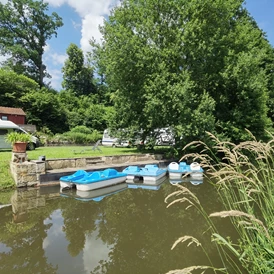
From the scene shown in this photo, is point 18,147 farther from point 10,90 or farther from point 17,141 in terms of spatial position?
point 10,90

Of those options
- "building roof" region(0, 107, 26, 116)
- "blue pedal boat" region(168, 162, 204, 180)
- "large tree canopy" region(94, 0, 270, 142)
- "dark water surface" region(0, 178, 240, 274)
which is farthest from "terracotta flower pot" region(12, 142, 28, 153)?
"building roof" region(0, 107, 26, 116)

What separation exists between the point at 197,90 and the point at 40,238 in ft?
45.7

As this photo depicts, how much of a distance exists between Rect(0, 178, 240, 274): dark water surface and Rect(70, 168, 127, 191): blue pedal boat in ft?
1.36

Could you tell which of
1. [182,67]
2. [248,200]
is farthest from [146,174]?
[182,67]

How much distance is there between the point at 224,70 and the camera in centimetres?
1520

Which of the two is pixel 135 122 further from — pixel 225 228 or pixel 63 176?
pixel 225 228

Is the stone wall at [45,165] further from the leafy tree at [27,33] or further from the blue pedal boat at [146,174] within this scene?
the leafy tree at [27,33]

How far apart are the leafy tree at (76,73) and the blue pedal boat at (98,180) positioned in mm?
31248

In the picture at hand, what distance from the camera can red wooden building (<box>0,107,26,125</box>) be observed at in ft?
76.0

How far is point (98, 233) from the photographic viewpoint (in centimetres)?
498

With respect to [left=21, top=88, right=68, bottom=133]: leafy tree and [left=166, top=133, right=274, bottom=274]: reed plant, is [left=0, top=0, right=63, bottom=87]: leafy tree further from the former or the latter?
[left=166, top=133, right=274, bottom=274]: reed plant

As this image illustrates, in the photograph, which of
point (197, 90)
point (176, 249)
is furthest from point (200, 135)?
point (176, 249)

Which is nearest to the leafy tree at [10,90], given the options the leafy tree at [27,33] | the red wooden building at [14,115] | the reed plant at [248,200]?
the red wooden building at [14,115]

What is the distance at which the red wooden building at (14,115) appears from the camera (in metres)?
23.2
